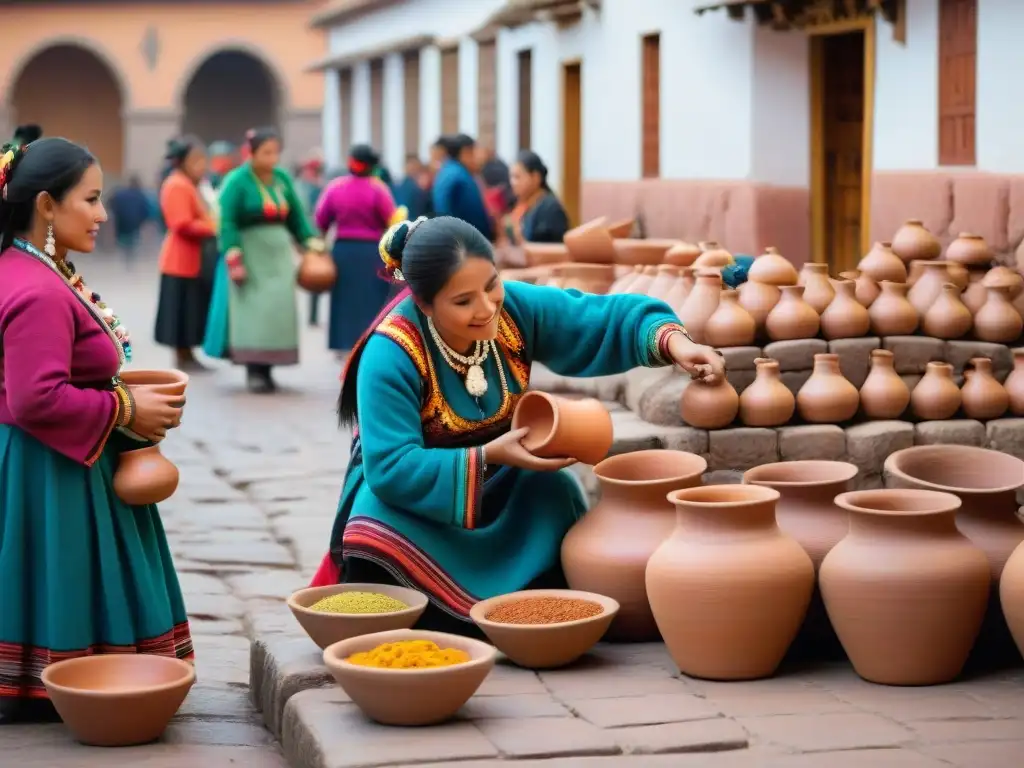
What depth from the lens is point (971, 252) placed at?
22.2 feet

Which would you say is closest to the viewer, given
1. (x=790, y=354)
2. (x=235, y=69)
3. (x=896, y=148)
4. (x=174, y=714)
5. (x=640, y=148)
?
(x=174, y=714)

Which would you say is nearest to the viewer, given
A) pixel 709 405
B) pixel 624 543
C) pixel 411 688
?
pixel 411 688

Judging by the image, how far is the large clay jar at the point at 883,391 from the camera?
5.94 meters

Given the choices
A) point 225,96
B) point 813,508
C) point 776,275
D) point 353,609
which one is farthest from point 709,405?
point 225,96

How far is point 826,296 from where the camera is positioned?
629 cm

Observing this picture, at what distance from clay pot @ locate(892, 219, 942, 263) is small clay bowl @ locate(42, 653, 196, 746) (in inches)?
149

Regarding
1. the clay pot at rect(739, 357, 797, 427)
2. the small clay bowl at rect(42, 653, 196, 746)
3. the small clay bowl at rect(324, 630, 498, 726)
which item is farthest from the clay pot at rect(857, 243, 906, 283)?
the small clay bowl at rect(42, 653, 196, 746)

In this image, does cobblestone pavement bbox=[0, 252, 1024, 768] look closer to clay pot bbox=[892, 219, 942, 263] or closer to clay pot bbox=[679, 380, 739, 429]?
clay pot bbox=[679, 380, 739, 429]

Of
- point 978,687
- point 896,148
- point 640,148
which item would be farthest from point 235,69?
point 978,687

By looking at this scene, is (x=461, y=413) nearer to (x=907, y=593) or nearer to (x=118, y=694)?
(x=118, y=694)

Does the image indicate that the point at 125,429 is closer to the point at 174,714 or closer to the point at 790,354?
the point at 174,714

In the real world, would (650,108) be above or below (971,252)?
above

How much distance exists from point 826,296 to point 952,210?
1710 millimetres

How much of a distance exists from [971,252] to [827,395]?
1282 millimetres
